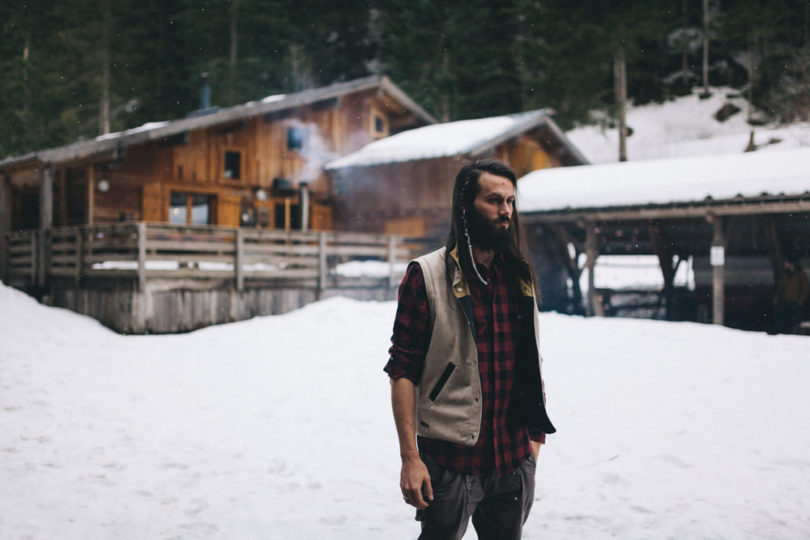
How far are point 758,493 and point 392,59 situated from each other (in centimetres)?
3338

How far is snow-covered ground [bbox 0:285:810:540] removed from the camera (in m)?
4.90

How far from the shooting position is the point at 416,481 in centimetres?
241

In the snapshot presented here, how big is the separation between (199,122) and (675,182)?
481 inches

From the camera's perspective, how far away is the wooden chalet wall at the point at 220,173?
18328 mm

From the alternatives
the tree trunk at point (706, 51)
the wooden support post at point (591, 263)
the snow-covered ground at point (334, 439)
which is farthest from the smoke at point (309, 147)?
the tree trunk at point (706, 51)

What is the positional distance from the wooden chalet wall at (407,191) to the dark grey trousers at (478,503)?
17720 millimetres

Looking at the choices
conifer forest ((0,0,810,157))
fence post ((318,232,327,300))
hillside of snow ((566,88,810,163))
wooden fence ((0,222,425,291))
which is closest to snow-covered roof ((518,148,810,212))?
wooden fence ((0,222,425,291))

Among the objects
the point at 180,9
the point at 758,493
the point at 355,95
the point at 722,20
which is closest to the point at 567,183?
the point at 355,95

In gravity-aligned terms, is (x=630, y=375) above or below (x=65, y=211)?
below

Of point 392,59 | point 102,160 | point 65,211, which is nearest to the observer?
point 102,160

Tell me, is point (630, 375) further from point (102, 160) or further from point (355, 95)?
point (355, 95)

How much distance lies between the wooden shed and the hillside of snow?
1631 cm

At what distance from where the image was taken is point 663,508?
513cm

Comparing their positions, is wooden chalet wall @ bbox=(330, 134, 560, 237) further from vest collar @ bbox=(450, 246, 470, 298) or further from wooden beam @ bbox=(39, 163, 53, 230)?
vest collar @ bbox=(450, 246, 470, 298)
